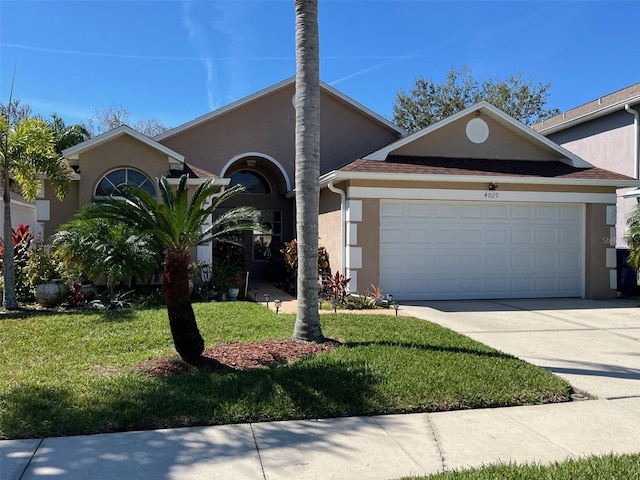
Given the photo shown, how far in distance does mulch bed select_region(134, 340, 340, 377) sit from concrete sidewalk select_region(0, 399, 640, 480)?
5.49 ft

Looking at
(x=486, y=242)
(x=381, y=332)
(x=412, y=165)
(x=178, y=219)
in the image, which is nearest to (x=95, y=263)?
(x=178, y=219)

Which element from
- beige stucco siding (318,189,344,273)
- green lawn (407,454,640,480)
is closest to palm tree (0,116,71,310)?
beige stucco siding (318,189,344,273)

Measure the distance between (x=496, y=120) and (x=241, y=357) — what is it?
1060cm

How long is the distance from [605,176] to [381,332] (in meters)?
8.75

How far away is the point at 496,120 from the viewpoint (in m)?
14.3

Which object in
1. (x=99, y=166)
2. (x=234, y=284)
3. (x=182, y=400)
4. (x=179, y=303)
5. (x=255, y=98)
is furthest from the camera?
(x=255, y=98)

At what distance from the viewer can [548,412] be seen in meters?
5.39

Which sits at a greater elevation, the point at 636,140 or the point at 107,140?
the point at 636,140

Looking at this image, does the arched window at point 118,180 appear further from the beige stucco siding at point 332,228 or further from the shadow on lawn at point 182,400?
the shadow on lawn at point 182,400

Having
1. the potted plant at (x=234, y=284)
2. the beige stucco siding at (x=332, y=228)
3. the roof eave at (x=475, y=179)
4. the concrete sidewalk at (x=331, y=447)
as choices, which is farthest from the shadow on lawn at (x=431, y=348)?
the potted plant at (x=234, y=284)

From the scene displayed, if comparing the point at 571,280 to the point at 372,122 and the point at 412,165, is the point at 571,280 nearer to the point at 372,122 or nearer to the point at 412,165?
the point at 412,165

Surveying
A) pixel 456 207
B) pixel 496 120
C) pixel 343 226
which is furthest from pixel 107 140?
pixel 496 120

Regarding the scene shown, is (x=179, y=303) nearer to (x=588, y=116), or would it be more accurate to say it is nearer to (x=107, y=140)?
(x=107, y=140)

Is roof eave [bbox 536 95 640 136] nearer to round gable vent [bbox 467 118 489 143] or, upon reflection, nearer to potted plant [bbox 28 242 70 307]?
round gable vent [bbox 467 118 489 143]
